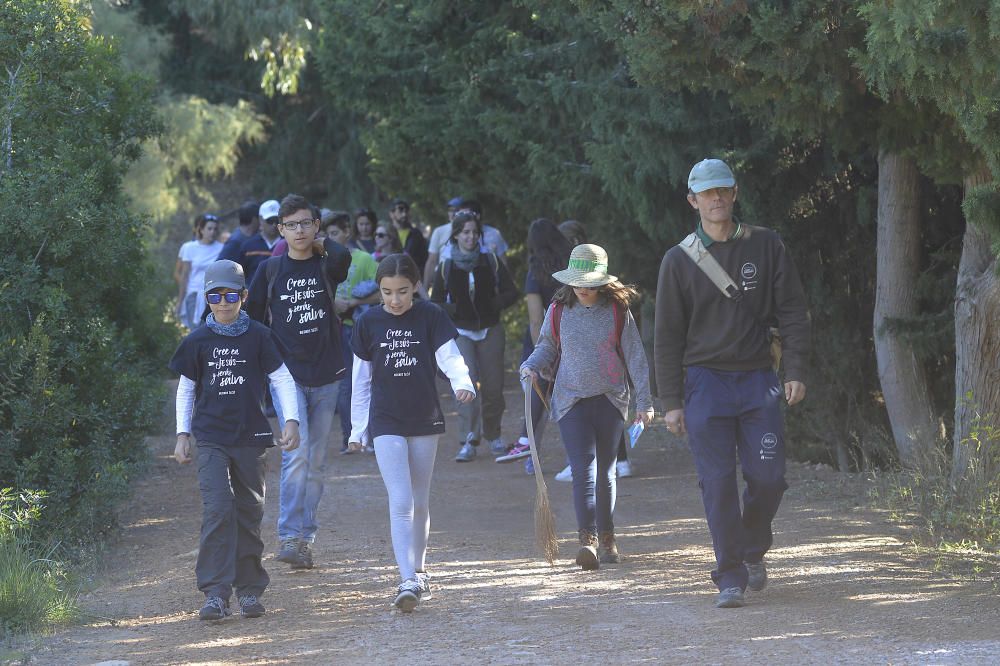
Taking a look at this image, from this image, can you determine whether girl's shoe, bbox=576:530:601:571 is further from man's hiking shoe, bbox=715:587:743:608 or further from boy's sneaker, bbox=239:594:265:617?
boy's sneaker, bbox=239:594:265:617

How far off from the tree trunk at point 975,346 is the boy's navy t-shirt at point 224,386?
412 cm

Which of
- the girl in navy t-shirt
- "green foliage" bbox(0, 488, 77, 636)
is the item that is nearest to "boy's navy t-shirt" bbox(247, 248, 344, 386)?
the girl in navy t-shirt

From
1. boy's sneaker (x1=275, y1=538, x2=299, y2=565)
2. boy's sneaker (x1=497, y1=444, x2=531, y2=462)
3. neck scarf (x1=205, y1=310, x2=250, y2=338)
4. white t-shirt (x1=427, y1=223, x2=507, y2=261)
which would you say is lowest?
boy's sneaker (x1=275, y1=538, x2=299, y2=565)

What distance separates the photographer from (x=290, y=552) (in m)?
7.43

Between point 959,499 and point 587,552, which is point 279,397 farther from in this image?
point 959,499

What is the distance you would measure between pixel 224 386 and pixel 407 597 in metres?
1.31

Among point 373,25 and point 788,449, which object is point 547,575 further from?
point 373,25

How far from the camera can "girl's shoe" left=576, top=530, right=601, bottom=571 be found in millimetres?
7195

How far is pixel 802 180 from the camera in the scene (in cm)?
1001

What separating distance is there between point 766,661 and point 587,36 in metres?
6.97

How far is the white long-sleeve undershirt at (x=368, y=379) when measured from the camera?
6656 mm

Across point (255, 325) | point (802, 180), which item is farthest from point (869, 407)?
point (255, 325)

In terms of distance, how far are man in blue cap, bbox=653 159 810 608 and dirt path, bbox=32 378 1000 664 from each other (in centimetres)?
51

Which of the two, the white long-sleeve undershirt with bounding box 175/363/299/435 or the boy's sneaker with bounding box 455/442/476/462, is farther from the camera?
the boy's sneaker with bounding box 455/442/476/462
